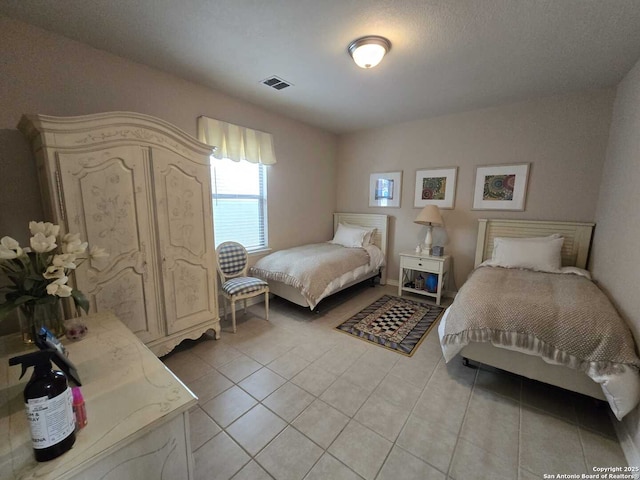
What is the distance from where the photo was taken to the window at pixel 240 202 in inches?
117

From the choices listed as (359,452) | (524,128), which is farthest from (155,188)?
(524,128)

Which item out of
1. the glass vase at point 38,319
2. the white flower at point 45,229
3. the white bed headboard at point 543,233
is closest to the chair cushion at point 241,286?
the glass vase at point 38,319

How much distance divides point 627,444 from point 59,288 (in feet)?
9.72

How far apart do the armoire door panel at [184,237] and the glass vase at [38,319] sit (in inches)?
30.1

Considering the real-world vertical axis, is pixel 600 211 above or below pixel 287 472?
above

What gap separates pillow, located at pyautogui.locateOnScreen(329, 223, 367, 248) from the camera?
389 centimetres

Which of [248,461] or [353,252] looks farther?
[353,252]

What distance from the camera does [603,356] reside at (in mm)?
1454

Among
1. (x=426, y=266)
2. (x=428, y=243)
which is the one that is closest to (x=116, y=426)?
(x=426, y=266)

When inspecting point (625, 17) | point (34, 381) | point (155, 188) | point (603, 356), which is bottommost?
point (603, 356)

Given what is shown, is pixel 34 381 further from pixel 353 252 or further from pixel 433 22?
pixel 353 252

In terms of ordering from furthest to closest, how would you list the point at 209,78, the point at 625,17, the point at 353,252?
the point at 353,252
the point at 209,78
the point at 625,17

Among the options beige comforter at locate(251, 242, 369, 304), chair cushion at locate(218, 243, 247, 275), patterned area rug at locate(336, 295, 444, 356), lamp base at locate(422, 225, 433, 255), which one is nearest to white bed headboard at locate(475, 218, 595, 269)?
lamp base at locate(422, 225, 433, 255)

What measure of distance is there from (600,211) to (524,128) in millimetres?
1174
